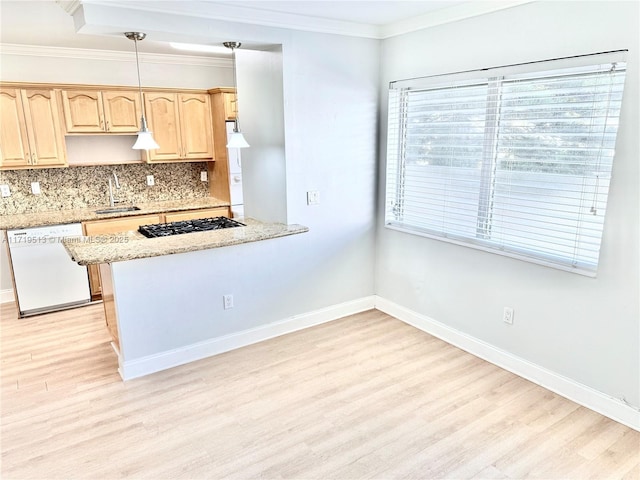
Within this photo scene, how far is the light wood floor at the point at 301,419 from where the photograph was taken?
2150mm

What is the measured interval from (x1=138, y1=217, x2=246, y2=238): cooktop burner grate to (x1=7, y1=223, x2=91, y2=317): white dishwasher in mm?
1076

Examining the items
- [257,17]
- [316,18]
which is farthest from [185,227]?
[316,18]

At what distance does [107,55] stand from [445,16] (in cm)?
342

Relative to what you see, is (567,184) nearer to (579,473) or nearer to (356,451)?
(579,473)

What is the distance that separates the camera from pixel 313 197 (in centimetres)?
359

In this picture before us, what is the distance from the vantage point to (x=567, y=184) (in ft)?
8.27

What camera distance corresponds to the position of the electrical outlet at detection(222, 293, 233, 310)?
3.29 m

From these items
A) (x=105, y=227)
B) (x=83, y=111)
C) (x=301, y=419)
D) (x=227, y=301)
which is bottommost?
(x=301, y=419)

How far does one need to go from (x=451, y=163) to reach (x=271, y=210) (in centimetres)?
150

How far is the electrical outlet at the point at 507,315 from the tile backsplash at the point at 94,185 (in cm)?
377

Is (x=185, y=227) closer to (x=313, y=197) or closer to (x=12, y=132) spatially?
(x=313, y=197)

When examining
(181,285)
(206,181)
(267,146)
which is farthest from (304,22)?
(206,181)

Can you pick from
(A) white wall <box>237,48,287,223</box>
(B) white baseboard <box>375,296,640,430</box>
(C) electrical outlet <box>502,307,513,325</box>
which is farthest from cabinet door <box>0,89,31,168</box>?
(C) electrical outlet <box>502,307,513,325</box>

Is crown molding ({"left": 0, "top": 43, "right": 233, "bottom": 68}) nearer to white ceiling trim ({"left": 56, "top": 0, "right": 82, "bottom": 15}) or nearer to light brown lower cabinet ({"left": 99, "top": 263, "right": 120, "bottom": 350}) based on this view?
white ceiling trim ({"left": 56, "top": 0, "right": 82, "bottom": 15})
